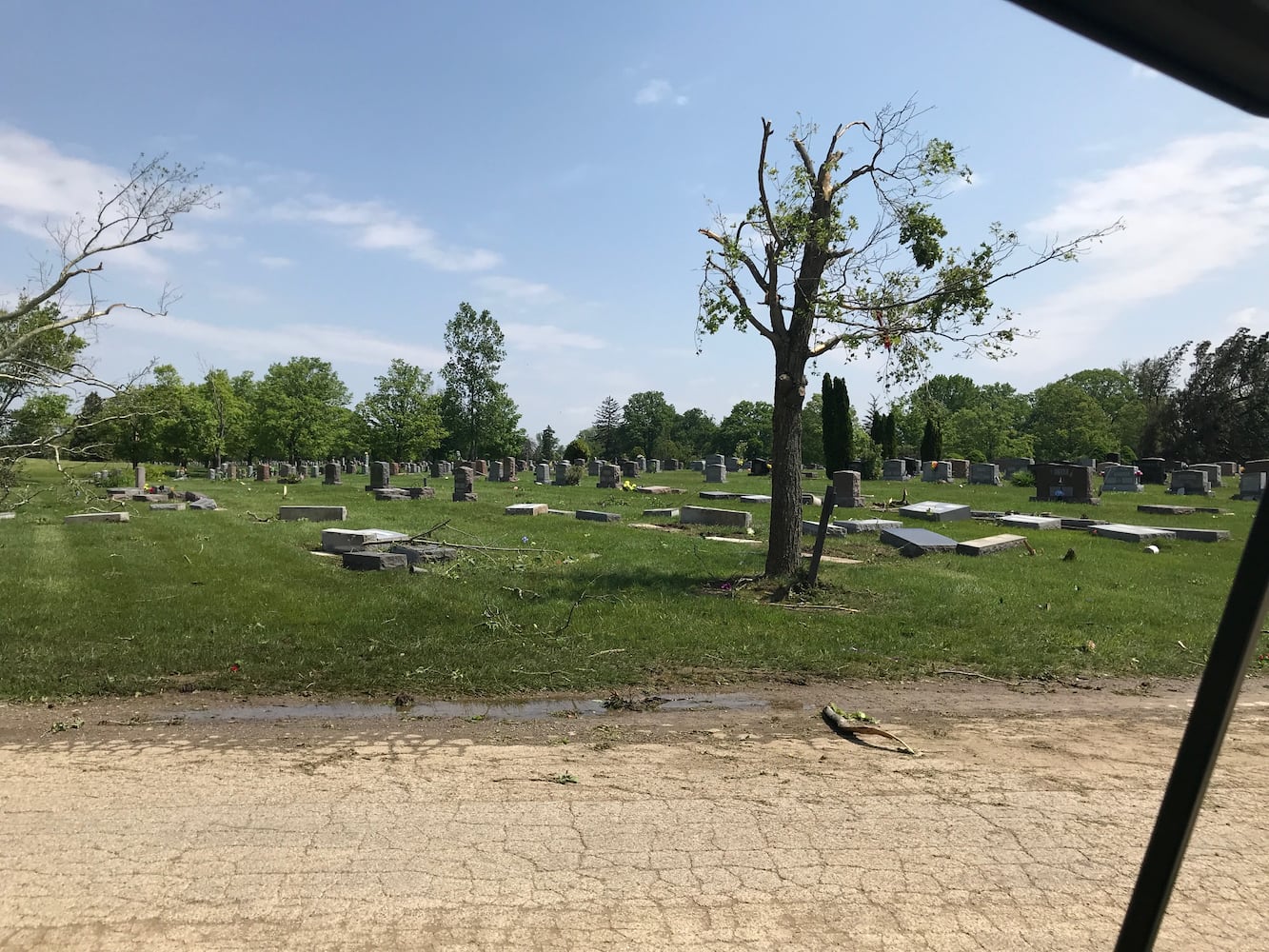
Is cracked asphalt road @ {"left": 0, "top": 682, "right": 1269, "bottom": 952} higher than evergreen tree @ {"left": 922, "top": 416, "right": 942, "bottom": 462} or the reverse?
the reverse

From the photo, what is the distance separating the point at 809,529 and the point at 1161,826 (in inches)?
636

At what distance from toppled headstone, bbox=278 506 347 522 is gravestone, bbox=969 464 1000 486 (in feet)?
77.5

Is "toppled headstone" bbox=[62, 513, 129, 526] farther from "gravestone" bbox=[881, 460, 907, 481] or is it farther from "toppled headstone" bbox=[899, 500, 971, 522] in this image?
"gravestone" bbox=[881, 460, 907, 481]

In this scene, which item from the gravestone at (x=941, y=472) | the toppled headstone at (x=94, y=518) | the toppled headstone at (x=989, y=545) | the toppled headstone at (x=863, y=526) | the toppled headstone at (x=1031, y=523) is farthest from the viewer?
the gravestone at (x=941, y=472)

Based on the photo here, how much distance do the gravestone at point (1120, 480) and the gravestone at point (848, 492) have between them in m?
12.2

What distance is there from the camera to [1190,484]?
27.6 metres

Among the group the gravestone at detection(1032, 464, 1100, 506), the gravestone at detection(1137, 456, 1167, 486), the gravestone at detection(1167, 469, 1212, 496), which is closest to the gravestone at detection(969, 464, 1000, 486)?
the gravestone at detection(1167, 469, 1212, 496)

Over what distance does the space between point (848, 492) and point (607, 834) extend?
64.6 feet

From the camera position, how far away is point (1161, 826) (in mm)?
1350

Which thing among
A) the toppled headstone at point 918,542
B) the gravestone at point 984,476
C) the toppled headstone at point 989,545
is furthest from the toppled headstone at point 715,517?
the gravestone at point 984,476

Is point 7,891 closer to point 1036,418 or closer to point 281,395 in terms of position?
point 281,395

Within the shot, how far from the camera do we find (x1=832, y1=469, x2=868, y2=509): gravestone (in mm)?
22609

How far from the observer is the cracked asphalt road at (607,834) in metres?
3.32

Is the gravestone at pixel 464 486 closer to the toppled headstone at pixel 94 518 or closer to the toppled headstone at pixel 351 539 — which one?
the toppled headstone at pixel 94 518
